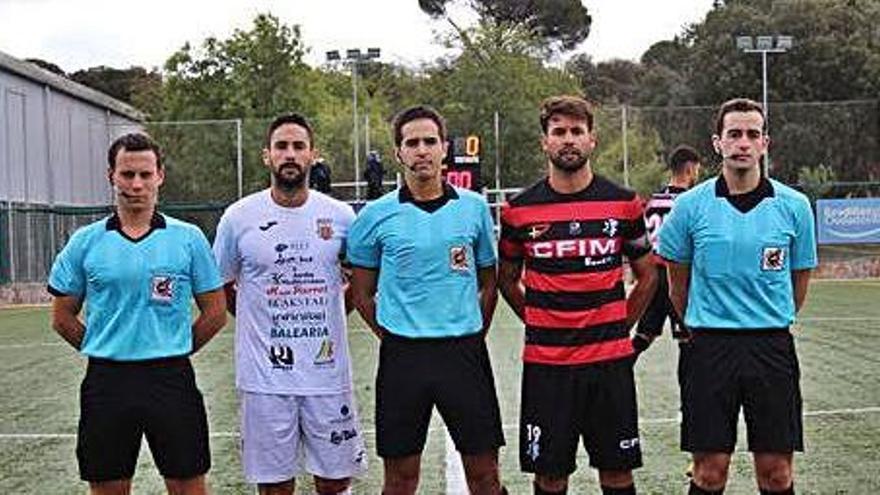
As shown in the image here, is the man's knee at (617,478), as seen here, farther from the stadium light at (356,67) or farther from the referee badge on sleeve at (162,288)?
the stadium light at (356,67)

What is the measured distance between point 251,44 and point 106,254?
37.8 metres

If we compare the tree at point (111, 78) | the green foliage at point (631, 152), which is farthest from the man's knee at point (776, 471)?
the tree at point (111, 78)

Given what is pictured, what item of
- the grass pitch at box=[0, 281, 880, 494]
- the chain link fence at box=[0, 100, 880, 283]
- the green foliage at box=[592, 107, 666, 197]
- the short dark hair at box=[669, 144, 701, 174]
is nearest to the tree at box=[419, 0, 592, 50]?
the chain link fence at box=[0, 100, 880, 283]

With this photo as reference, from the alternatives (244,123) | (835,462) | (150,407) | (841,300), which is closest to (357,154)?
(244,123)

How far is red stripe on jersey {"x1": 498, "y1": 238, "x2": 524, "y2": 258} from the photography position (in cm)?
542

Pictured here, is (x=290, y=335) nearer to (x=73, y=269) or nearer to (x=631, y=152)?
(x=73, y=269)

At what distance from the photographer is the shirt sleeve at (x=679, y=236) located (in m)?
5.42

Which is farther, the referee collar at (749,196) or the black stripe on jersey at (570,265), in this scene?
the referee collar at (749,196)

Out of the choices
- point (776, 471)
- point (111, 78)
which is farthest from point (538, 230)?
point (111, 78)

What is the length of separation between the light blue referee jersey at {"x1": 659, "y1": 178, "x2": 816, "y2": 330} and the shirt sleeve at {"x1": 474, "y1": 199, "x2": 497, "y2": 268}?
0.78 metres

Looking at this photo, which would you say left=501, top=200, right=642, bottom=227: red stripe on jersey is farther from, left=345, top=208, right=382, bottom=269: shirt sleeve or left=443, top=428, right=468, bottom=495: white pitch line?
left=443, top=428, right=468, bottom=495: white pitch line

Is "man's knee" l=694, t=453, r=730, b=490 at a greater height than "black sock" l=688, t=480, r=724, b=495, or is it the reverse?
"man's knee" l=694, t=453, r=730, b=490

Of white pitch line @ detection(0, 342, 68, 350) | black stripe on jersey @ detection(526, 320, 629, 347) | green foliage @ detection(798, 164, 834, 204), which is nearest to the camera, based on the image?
black stripe on jersey @ detection(526, 320, 629, 347)

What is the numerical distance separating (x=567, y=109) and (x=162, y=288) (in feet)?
5.72
